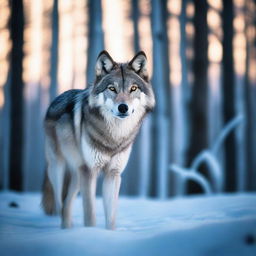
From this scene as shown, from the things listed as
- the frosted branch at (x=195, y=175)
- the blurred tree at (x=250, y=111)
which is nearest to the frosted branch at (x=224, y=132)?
the frosted branch at (x=195, y=175)

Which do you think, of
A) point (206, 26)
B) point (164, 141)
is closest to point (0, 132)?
point (164, 141)

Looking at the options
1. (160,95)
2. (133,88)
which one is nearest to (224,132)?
(160,95)

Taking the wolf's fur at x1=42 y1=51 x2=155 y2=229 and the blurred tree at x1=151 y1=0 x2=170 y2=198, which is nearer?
→ the wolf's fur at x1=42 y1=51 x2=155 y2=229

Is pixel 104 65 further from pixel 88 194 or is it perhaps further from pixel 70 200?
pixel 70 200

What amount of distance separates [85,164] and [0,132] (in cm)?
980

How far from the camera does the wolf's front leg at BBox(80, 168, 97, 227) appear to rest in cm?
287

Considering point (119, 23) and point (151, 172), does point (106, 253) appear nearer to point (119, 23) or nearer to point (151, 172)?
point (151, 172)

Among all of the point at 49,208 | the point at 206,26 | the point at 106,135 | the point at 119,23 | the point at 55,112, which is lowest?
the point at 49,208

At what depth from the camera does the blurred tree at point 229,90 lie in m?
7.43

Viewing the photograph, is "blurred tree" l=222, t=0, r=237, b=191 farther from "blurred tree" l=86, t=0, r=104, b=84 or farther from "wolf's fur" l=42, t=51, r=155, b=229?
"wolf's fur" l=42, t=51, r=155, b=229

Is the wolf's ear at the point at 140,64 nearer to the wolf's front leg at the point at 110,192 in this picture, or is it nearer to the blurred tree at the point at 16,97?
the wolf's front leg at the point at 110,192

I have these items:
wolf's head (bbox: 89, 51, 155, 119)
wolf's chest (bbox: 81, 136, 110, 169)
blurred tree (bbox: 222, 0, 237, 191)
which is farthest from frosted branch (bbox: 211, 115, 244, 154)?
wolf's chest (bbox: 81, 136, 110, 169)

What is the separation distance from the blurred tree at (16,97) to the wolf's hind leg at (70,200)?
15.9ft

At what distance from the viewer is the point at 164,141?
7715 mm
